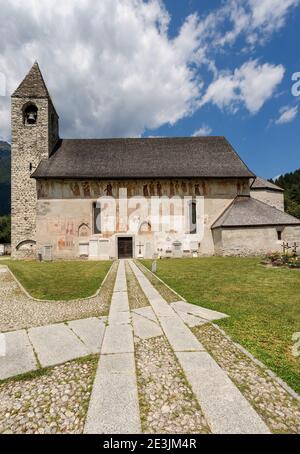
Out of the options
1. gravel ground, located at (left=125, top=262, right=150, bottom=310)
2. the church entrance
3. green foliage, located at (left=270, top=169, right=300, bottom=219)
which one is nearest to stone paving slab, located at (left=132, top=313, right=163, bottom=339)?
gravel ground, located at (left=125, top=262, right=150, bottom=310)

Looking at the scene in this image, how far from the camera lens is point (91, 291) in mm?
7406

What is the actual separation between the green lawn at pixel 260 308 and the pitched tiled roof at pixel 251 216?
10352 mm

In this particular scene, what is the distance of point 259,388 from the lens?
2.60 metres

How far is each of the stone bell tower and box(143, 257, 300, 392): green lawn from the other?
19354 mm

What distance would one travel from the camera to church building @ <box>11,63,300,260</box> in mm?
21484

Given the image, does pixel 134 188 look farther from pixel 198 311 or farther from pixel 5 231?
pixel 5 231

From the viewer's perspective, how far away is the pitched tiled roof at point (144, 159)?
22391mm

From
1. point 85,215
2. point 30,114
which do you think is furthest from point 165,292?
point 30,114

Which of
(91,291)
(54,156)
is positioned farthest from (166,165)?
(91,291)

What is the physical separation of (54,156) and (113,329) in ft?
79.6

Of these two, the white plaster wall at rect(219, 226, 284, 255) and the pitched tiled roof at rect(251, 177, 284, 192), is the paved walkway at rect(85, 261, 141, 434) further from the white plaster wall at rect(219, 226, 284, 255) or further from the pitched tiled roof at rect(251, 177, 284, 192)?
the pitched tiled roof at rect(251, 177, 284, 192)

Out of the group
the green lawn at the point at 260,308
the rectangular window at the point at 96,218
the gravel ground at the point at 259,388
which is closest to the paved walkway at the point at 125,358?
the gravel ground at the point at 259,388
